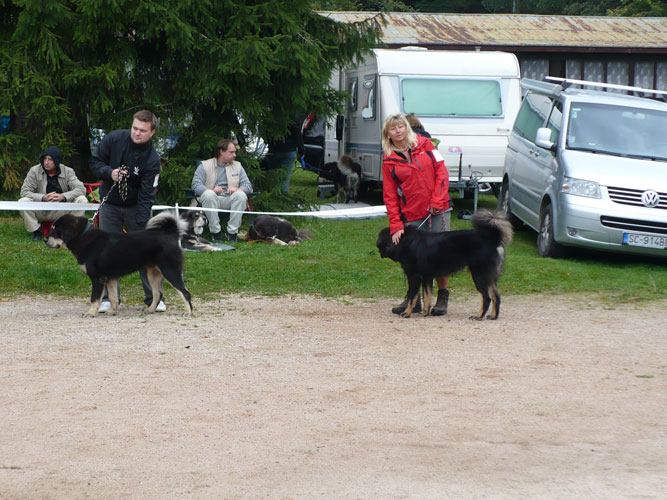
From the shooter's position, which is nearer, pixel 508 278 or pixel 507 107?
pixel 508 278

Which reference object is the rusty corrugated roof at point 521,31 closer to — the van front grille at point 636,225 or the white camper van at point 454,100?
the white camper van at point 454,100

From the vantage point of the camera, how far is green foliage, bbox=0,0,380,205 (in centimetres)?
1371

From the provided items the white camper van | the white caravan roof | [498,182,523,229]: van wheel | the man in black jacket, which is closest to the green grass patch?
the man in black jacket

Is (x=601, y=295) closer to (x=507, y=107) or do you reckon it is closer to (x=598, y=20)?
(x=507, y=107)

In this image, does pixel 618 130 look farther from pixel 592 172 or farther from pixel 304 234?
pixel 304 234

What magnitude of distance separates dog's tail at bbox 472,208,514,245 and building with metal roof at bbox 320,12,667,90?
691 inches

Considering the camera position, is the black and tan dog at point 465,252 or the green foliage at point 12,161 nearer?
the black and tan dog at point 465,252

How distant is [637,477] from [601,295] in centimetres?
581

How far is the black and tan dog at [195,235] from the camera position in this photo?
1247cm

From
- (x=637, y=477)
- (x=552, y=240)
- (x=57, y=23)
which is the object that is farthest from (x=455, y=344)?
(x=57, y=23)

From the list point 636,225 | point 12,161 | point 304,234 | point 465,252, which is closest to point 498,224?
point 465,252

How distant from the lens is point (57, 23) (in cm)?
1388

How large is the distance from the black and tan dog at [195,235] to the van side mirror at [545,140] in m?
4.45

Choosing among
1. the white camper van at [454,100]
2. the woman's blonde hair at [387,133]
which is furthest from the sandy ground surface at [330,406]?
the white camper van at [454,100]
